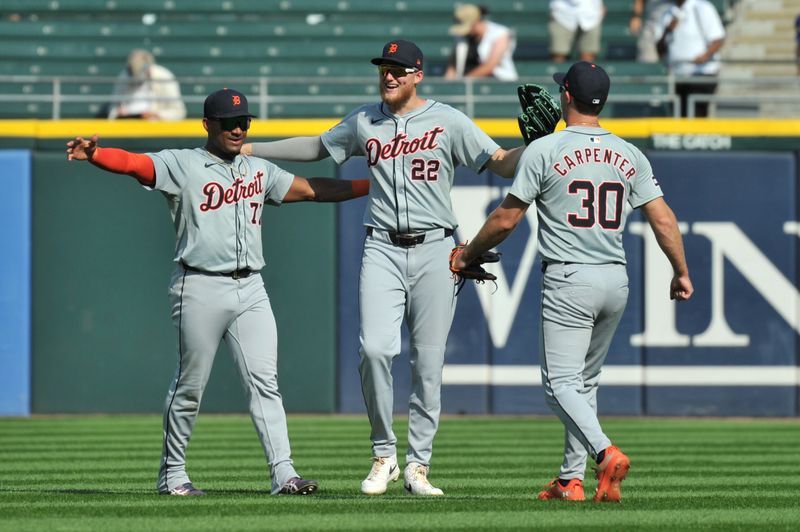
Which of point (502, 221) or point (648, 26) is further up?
point (648, 26)

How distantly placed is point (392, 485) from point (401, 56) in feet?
7.15

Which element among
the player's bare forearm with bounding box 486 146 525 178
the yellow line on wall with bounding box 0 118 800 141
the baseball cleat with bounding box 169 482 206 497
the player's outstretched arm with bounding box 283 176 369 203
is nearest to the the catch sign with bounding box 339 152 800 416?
the yellow line on wall with bounding box 0 118 800 141

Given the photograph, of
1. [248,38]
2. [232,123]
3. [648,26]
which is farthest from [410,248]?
[248,38]

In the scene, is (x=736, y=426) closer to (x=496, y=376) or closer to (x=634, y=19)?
(x=496, y=376)

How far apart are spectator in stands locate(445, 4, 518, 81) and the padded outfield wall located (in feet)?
4.43

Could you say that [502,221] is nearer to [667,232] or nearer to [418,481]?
[667,232]

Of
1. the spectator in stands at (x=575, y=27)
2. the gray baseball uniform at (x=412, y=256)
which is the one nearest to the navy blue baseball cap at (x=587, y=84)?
the gray baseball uniform at (x=412, y=256)

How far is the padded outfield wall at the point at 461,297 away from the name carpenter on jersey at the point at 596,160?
6748 mm

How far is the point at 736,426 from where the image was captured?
12.0m

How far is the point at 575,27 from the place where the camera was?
14.6 meters

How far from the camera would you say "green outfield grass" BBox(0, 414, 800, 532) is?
538cm

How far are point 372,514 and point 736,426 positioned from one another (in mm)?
7100

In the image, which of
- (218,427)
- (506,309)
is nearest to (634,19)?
(506,309)

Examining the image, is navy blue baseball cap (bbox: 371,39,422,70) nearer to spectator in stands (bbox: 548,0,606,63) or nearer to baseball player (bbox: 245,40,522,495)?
baseball player (bbox: 245,40,522,495)
